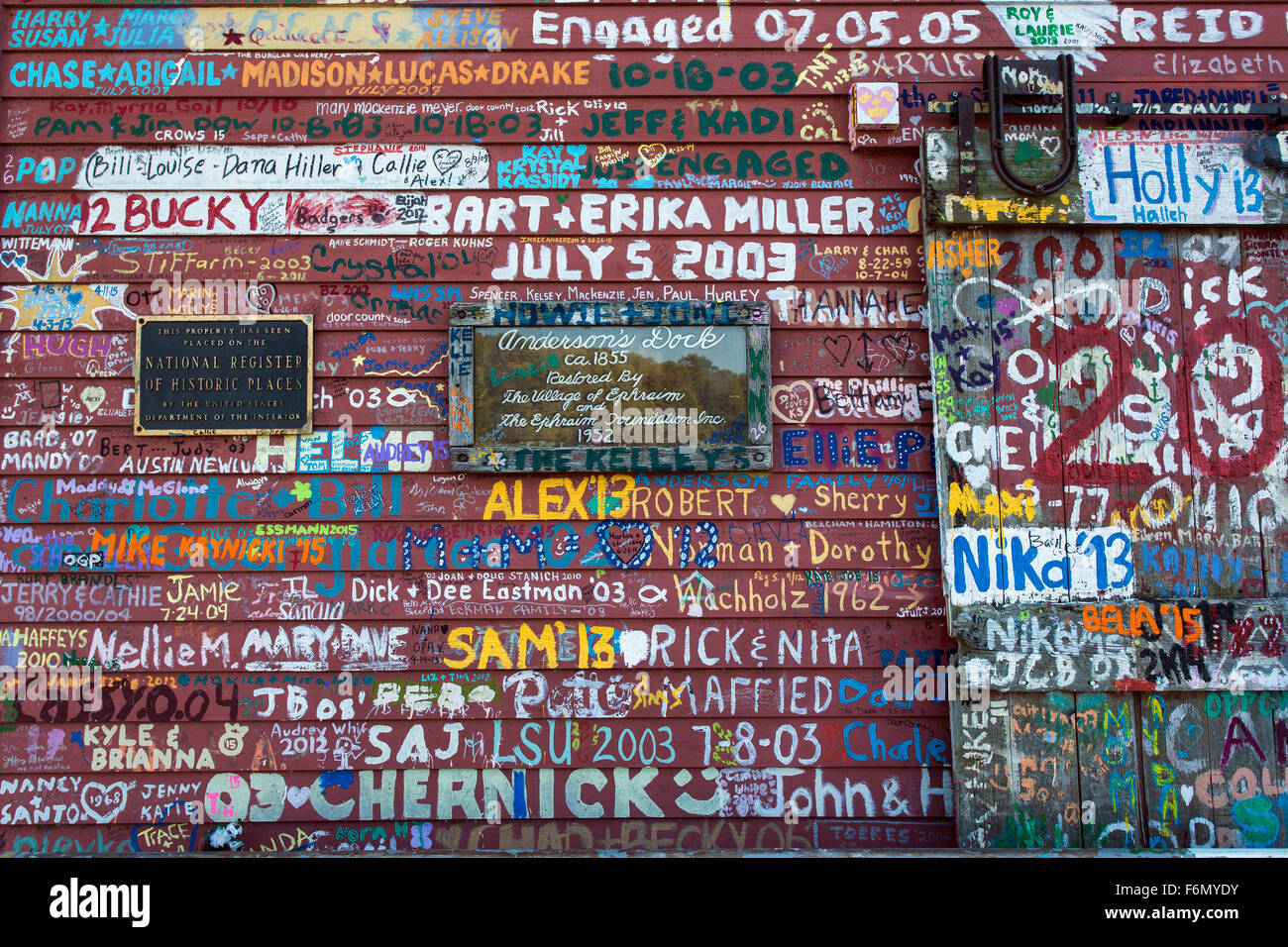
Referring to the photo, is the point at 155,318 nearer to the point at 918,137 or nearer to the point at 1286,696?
the point at 918,137

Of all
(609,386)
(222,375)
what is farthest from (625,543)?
(222,375)

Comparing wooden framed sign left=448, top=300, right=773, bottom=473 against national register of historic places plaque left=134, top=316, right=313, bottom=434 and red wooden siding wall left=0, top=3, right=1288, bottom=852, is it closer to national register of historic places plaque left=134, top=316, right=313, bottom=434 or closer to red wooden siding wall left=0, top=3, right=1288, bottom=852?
red wooden siding wall left=0, top=3, right=1288, bottom=852

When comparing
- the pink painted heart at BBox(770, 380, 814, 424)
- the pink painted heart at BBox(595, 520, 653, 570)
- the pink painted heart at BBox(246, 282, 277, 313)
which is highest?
the pink painted heart at BBox(246, 282, 277, 313)

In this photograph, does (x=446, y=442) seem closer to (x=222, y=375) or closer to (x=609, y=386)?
(x=609, y=386)

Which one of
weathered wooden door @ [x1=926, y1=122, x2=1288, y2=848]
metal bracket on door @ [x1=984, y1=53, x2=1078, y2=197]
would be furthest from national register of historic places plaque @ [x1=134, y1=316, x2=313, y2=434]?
metal bracket on door @ [x1=984, y1=53, x2=1078, y2=197]

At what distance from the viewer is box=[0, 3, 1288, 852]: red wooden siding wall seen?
3287mm

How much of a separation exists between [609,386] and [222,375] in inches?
63.3

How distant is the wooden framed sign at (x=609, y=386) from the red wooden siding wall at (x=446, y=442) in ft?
0.37

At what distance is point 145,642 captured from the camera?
3.32m

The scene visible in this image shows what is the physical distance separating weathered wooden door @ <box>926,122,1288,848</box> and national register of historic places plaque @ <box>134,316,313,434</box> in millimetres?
2630

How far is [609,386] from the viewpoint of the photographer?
11.0ft

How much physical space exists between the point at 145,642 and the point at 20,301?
1532mm

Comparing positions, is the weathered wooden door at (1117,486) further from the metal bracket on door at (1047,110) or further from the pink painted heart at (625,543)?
the pink painted heart at (625,543)

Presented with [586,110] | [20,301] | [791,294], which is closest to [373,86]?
[586,110]
